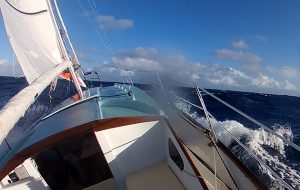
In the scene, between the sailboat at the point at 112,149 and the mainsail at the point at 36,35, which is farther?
the mainsail at the point at 36,35

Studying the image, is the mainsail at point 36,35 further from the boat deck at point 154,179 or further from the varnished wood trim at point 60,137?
the boat deck at point 154,179

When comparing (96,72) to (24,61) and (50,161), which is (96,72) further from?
(50,161)

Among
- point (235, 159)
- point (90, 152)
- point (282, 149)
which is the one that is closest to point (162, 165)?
point (90, 152)

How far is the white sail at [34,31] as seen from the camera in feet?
23.6

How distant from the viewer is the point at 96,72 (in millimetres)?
10867

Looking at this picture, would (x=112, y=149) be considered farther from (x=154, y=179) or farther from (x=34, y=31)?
(x=34, y=31)

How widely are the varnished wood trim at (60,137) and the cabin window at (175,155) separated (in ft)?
2.72

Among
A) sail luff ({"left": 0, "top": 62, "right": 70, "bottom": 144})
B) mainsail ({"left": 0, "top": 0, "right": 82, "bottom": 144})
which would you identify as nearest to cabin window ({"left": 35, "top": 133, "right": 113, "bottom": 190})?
sail luff ({"left": 0, "top": 62, "right": 70, "bottom": 144})

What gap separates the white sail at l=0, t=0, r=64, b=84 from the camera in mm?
7184

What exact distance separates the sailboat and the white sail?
1.0 inches

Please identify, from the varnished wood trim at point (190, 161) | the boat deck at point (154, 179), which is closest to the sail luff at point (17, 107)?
the varnished wood trim at point (190, 161)

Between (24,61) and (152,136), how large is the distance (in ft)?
16.3

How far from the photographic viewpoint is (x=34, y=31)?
293 inches

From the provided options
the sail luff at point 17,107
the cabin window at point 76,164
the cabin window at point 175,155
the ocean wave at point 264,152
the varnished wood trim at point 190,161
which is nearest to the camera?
the sail luff at point 17,107
